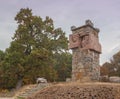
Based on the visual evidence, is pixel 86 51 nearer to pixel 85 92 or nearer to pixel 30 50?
pixel 85 92

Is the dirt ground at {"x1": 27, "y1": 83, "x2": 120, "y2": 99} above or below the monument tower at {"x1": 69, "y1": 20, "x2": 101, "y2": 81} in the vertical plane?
below

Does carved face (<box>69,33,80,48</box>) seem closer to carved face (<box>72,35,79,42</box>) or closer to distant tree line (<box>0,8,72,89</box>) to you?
carved face (<box>72,35,79,42</box>)

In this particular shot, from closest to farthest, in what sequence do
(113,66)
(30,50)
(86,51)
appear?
(86,51) < (30,50) < (113,66)

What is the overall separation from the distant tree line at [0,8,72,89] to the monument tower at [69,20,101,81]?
435 inches

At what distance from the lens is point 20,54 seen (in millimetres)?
22453

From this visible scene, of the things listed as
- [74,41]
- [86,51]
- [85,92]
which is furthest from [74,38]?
[85,92]

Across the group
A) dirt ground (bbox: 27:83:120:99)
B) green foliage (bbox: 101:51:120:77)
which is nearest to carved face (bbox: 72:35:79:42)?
dirt ground (bbox: 27:83:120:99)

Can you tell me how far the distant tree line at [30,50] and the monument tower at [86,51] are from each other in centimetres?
1104

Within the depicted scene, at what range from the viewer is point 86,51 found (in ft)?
36.3

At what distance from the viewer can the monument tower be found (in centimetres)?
1102

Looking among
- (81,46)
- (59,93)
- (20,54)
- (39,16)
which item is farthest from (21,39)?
(59,93)

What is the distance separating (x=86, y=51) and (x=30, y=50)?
43.5 ft

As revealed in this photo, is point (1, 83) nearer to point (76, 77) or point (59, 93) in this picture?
point (76, 77)

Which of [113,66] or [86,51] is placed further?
[113,66]
